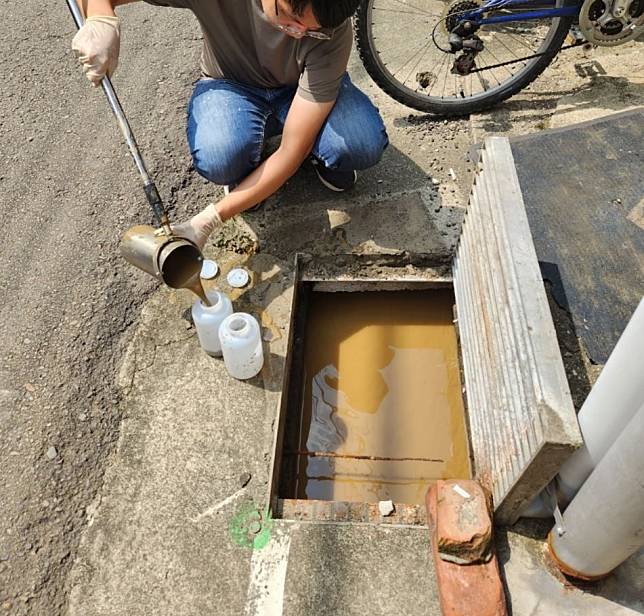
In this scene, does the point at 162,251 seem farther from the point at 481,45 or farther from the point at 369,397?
the point at 481,45

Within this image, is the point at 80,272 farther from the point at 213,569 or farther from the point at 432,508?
the point at 432,508

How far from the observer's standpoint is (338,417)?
7.44 ft

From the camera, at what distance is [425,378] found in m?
2.35

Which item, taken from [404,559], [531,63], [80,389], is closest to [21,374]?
[80,389]

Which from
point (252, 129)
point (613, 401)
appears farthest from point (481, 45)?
point (613, 401)

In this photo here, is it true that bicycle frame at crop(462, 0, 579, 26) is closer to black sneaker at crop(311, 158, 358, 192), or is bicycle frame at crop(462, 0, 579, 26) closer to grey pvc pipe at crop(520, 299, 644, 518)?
black sneaker at crop(311, 158, 358, 192)

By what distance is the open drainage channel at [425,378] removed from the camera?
143 centimetres

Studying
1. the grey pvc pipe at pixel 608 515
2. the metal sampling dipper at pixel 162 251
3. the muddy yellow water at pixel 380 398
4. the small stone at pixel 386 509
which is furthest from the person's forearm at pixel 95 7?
the grey pvc pipe at pixel 608 515

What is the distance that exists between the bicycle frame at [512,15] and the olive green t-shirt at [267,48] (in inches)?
38.4

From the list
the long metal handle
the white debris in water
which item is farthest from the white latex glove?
the white debris in water

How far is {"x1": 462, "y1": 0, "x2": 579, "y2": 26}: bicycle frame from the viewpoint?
2.74 meters

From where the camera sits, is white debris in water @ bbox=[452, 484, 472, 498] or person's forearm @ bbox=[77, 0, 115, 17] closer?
white debris in water @ bbox=[452, 484, 472, 498]

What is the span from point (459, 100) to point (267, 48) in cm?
124

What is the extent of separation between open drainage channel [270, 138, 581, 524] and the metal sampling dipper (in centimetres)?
51
